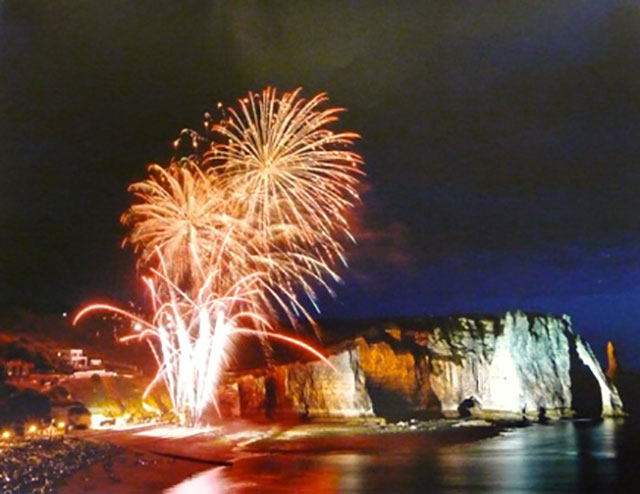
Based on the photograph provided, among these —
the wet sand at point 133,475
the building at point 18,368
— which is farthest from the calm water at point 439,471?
the building at point 18,368

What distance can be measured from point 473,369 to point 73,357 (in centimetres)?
1727

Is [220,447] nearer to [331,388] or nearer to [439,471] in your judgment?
[439,471]

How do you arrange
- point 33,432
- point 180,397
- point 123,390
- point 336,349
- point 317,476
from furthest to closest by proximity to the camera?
point 336,349
point 123,390
point 180,397
point 33,432
point 317,476

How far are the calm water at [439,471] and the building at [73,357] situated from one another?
545 cm

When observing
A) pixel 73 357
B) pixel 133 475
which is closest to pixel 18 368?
pixel 73 357

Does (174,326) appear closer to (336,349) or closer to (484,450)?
(484,450)

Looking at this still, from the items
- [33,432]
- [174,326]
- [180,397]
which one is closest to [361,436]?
[180,397]

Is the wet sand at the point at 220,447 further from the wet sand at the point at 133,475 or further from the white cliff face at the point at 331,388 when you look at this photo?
the white cliff face at the point at 331,388

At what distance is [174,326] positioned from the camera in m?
14.4

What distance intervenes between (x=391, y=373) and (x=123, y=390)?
41.3 ft

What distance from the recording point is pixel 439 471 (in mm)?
12273

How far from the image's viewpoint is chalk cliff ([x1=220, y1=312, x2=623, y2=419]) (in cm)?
2666

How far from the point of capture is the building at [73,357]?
53.2 feet

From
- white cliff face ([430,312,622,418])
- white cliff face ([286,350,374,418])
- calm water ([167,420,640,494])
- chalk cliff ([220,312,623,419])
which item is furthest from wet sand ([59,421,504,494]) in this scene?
white cliff face ([430,312,622,418])
